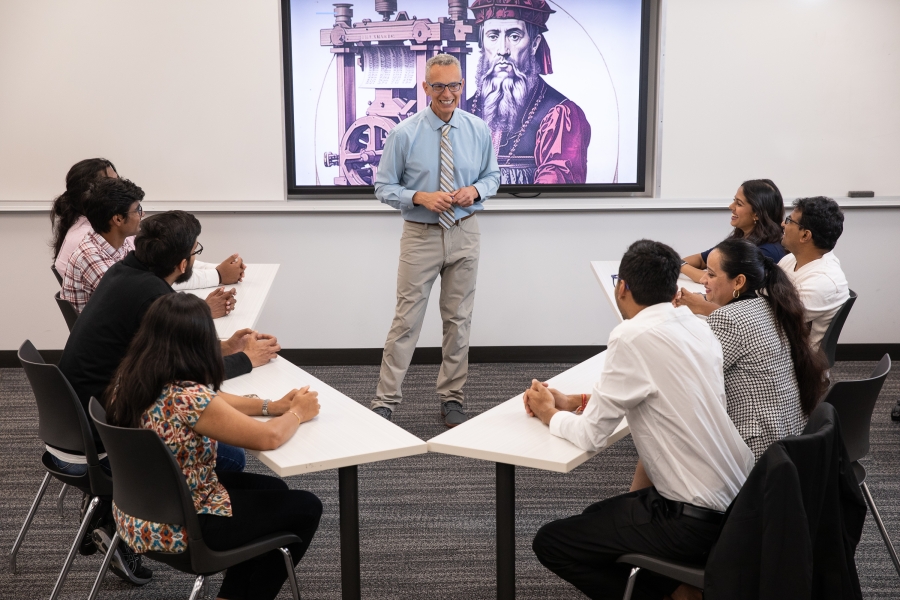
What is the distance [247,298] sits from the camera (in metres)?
3.53

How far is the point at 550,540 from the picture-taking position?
90.2 inches

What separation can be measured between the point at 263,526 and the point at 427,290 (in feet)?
7.24

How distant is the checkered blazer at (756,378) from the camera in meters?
2.33

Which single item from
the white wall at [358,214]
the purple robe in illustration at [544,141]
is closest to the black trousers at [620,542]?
the white wall at [358,214]

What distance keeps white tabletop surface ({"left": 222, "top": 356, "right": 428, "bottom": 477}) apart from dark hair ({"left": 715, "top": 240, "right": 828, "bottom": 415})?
111 centimetres

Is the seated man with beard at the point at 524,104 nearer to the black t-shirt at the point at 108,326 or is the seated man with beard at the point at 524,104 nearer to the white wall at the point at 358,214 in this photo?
the white wall at the point at 358,214

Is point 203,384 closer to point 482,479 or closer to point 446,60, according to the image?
point 482,479

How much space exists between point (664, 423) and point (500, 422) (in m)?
0.51

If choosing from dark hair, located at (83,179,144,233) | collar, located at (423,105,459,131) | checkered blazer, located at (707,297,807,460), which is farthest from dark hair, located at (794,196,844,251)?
dark hair, located at (83,179,144,233)

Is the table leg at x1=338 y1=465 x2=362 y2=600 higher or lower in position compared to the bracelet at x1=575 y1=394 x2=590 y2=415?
lower

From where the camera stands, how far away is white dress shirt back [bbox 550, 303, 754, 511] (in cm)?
210

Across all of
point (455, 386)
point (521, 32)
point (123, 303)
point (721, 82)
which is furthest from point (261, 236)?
point (721, 82)

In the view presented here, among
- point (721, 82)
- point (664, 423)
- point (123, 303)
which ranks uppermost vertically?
point (721, 82)

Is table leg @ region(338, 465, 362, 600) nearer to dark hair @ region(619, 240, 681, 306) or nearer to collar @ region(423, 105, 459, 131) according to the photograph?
dark hair @ region(619, 240, 681, 306)
